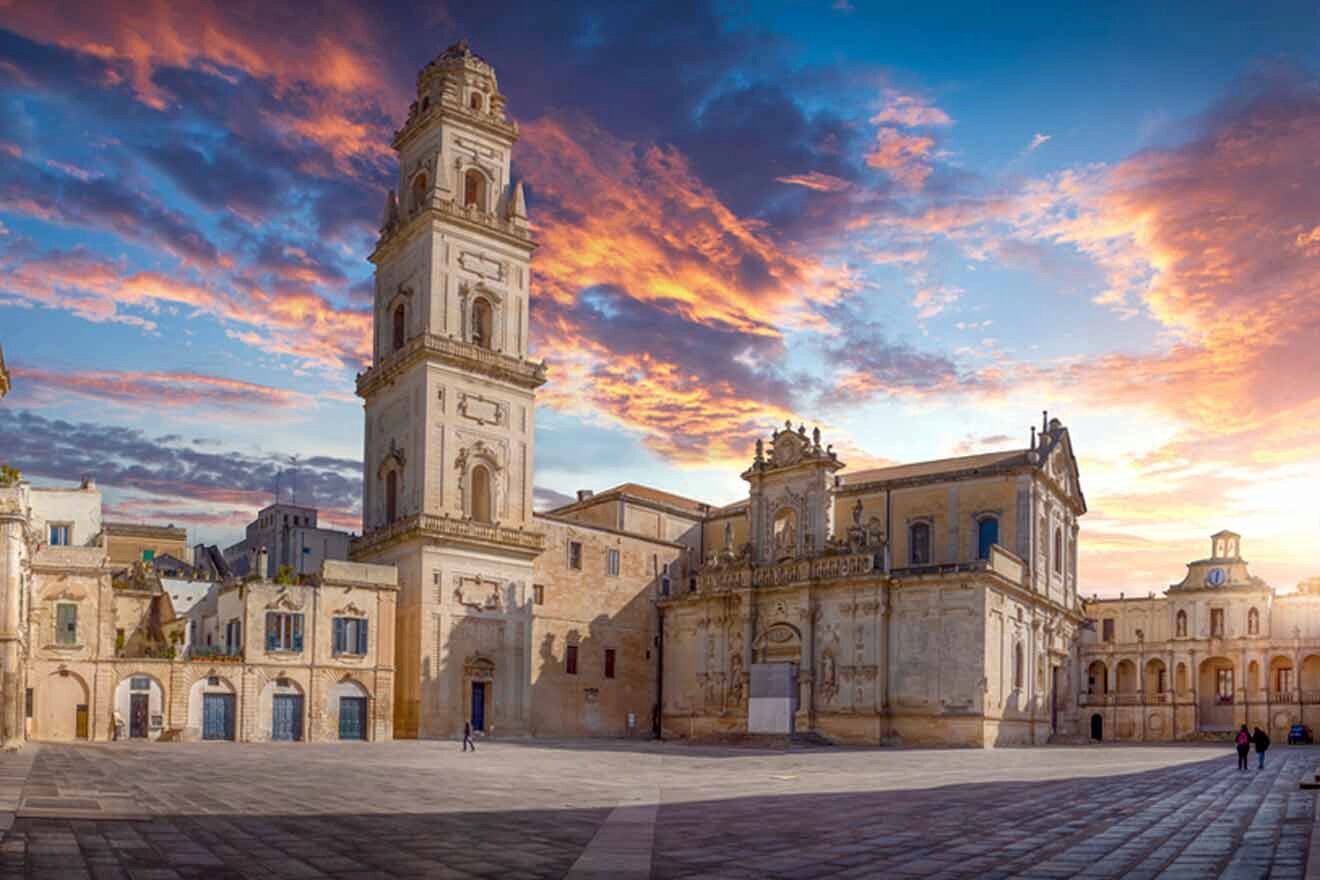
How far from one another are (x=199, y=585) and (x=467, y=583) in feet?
42.9

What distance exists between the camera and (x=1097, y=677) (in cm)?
9881

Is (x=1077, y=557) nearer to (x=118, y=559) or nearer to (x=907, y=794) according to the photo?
Answer: (x=907, y=794)

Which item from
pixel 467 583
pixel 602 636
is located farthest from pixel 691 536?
pixel 467 583

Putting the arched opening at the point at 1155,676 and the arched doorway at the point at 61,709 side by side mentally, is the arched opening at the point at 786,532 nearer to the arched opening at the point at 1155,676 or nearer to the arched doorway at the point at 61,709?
the arched doorway at the point at 61,709

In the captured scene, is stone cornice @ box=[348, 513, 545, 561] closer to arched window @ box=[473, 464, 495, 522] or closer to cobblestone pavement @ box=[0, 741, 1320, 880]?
→ arched window @ box=[473, 464, 495, 522]

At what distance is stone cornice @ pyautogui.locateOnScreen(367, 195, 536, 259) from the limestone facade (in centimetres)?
5223

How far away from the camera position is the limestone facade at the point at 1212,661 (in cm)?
8744

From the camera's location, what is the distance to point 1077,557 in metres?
68.1

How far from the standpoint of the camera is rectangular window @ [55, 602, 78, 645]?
4575 centimetres

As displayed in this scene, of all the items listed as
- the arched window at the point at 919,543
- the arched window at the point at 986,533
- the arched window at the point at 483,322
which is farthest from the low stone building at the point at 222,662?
the arched window at the point at 986,533

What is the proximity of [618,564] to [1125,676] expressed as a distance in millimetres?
52827

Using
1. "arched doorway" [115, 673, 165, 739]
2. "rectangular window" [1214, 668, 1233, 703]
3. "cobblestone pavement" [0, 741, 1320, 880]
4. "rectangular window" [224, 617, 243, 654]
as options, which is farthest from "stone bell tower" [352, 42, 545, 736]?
"rectangular window" [1214, 668, 1233, 703]

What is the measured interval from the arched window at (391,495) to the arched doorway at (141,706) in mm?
12662

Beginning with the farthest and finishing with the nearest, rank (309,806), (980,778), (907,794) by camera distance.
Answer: (980,778) → (907,794) → (309,806)
